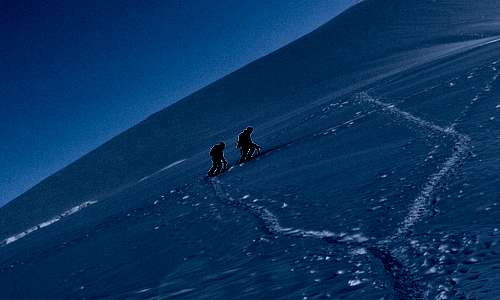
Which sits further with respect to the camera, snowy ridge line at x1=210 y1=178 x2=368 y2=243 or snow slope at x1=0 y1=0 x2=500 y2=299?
snowy ridge line at x1=210 y1=178 x2=368 y2=243

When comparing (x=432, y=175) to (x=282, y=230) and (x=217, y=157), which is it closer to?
(x=282, y=230)

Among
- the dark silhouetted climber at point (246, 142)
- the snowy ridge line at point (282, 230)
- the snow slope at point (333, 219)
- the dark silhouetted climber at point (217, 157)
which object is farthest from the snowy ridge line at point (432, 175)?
the dark silhouetted climber at point (217, 157)

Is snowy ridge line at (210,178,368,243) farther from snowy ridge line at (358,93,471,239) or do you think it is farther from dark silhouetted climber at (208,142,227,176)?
dark silhouetted climber at (208,142,227,176)

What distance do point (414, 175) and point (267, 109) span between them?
21019 mm

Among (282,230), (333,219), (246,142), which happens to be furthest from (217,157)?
(333,219)

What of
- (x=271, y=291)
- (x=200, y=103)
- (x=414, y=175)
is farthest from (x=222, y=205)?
(x=200, y=103)

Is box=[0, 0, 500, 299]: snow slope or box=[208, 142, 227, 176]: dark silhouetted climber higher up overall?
box=[208, 142, 227, 176]: dark silhouetted climber

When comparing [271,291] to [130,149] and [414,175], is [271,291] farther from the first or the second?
[130,149]

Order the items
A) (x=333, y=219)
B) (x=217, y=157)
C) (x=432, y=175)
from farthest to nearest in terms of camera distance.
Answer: (x=217, y=157), (x=432, y=175), (x=333, y=219)

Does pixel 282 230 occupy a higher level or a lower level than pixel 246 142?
lower

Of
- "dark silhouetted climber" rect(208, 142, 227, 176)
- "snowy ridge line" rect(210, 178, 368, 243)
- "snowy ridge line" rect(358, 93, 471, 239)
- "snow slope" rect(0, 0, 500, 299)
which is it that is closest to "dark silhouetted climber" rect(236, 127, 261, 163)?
"dark silhouetted climber" rect(208, 142, 227, 176)

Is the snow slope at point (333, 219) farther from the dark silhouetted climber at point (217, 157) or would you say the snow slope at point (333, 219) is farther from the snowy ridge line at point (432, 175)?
the dark silhouetted climber at point (217, 157)

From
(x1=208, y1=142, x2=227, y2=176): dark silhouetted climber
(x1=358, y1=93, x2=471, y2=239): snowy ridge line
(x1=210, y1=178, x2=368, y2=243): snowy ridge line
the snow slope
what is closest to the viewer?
the snow slope

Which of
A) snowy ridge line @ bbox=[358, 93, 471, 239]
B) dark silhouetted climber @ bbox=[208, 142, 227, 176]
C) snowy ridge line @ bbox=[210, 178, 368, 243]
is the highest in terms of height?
dark silhouetted climber @ bbox=[208, 142, 227, 176]
